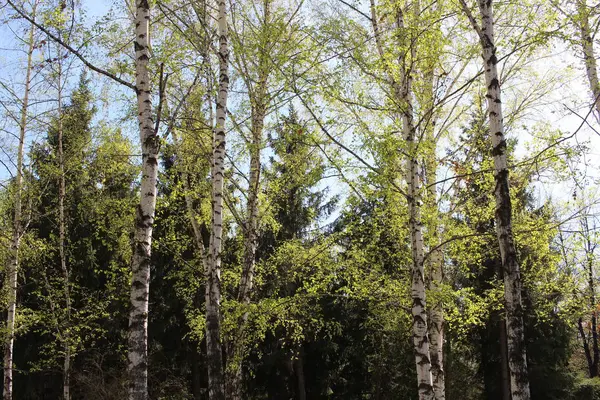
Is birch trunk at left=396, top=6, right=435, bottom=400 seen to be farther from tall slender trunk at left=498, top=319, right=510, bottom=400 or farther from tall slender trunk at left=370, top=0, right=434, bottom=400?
tall slender trunk at left=498, top=319, right=510, bottom=400

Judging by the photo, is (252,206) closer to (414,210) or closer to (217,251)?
(217,251)

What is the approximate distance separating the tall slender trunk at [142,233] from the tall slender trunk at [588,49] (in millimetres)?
4334

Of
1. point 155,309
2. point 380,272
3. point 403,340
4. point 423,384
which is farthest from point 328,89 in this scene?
point 155,309

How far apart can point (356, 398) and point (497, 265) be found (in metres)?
6.06

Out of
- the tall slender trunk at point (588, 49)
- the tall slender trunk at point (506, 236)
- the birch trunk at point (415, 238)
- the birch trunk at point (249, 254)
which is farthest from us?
the birch trunk at point (249, 254)

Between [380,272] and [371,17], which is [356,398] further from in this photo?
[371,17]

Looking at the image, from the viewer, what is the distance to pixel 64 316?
11.5 m

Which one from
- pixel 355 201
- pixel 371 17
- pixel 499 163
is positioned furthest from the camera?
pixel 371 17

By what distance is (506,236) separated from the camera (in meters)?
4.68

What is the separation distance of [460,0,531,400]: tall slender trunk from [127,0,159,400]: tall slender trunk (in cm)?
321

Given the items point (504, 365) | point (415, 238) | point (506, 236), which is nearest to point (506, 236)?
point (506, 236)

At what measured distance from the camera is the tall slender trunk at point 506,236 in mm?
4371

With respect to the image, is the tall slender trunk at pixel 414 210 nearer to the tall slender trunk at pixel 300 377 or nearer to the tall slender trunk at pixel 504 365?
the tall slender trunk at pixel 504 365

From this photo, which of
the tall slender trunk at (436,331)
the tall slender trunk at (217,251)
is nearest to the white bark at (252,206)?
the tall slender trunk at (217,251)
